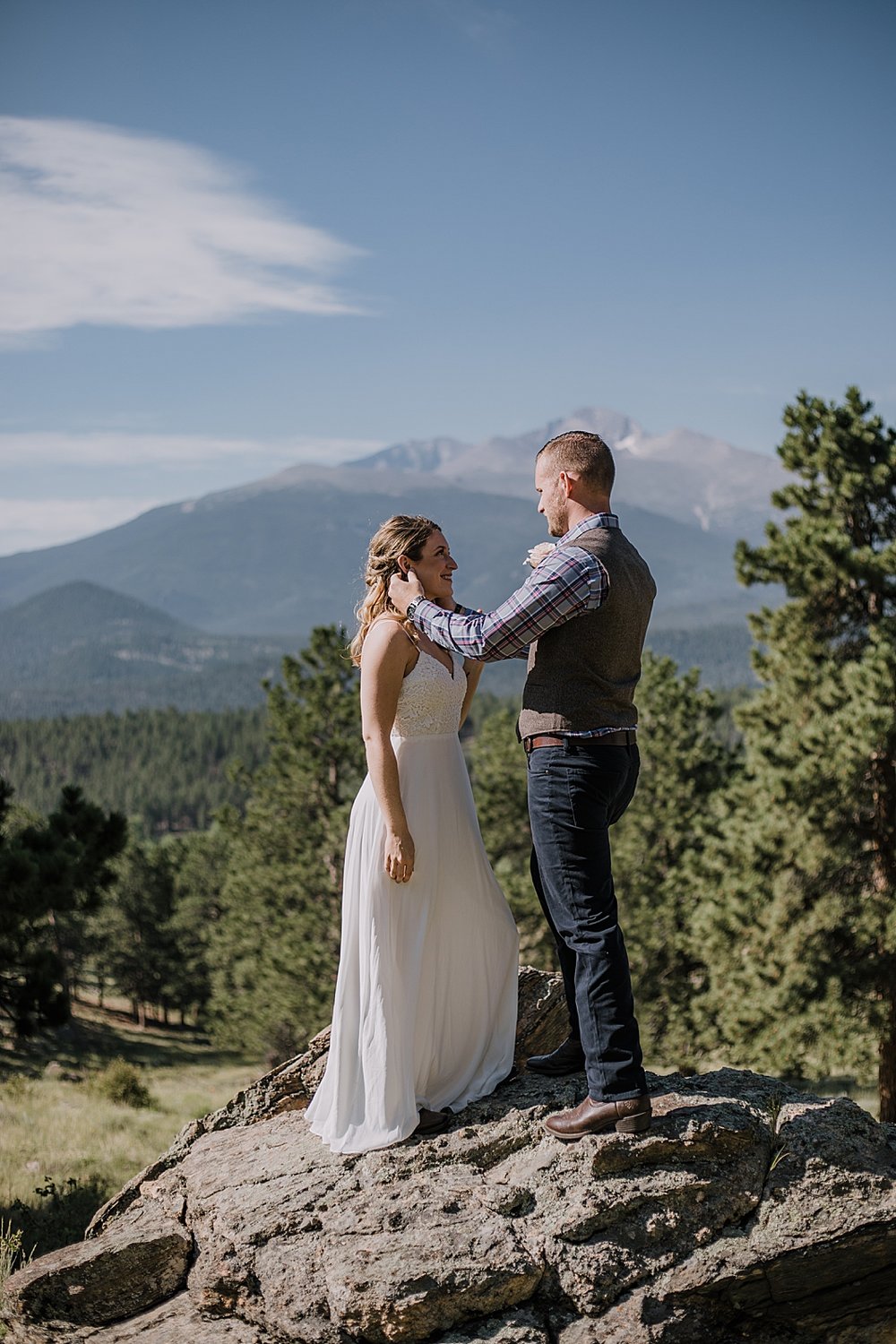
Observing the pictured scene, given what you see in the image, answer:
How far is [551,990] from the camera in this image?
6.53 meters

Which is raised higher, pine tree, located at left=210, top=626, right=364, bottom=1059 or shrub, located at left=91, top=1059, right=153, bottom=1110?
pine tree, located at left=210, top=626, right=364, bottom=1059

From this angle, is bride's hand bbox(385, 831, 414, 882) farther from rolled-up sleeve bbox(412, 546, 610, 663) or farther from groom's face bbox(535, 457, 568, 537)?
groom's face bbox(535, 457, 568, 537)

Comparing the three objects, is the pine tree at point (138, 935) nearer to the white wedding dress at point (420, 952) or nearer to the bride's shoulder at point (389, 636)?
the white wedding dress at point (420, 952)

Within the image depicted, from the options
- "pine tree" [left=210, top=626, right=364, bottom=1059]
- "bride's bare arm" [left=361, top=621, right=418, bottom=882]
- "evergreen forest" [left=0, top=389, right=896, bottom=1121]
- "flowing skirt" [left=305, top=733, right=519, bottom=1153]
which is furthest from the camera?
"pine tree" [left=210, top=626, right=364, bottom=1059]

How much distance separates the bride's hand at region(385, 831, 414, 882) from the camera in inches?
213

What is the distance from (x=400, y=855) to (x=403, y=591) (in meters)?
1.36

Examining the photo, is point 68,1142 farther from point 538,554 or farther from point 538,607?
point 538,607

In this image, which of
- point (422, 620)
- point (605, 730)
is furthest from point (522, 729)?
point (422, 620)

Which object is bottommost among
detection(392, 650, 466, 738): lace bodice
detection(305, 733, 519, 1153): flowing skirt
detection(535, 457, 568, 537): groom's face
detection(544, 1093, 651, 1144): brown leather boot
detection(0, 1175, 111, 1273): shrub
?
detection(0, 1175, 111, 1273): shrub

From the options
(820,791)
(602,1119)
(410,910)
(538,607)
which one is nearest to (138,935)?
(820,791)

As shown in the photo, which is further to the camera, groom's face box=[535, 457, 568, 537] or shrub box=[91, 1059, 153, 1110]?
shrub box=[91, 1059, 153, 1110]

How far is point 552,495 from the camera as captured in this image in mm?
5098

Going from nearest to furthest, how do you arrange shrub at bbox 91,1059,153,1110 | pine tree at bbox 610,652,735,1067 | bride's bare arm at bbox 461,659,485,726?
1. bride's bare arm at bbox 461,659,485,726
2. shrub at bbox 91,1059,153,1110
3. pine tree at bbox 610,652,735,1067

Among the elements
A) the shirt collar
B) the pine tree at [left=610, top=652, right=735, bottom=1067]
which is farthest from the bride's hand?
the pine tree at [left=610, top=652, right=735, bottom=1067]
